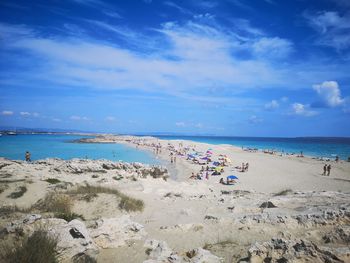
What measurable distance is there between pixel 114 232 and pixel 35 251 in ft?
8.42

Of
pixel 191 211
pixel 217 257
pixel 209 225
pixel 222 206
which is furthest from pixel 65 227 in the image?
pixel 222 206

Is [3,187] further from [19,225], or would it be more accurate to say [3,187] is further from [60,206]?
[19,225]

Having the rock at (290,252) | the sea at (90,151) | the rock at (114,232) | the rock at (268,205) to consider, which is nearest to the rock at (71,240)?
the rock at (114,232)

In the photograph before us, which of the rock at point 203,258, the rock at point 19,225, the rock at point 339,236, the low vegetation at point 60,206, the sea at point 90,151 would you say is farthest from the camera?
the sea at point 90,151

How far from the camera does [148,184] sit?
1942cm

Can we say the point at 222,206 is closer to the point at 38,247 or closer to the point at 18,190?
the point at 38,247

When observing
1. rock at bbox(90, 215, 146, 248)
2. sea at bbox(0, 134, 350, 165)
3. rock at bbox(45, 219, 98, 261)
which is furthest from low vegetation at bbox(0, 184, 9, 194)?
sea at bbox(0, 134, 350, 165)

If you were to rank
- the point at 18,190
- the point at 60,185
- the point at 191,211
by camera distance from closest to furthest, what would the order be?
the point at 191,211 < the point at 18,190 < the point at 60,185

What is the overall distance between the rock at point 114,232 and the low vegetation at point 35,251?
1717 mm

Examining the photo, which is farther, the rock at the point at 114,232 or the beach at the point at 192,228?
the rock at the point at 114,232

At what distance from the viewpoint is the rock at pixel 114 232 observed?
7105 millimetres

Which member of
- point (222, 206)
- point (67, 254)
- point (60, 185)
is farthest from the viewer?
point (60, 185)

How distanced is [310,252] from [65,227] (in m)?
5.52

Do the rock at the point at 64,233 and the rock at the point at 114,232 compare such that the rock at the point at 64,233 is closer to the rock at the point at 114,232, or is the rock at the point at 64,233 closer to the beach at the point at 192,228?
the beach at the point at 192,228
